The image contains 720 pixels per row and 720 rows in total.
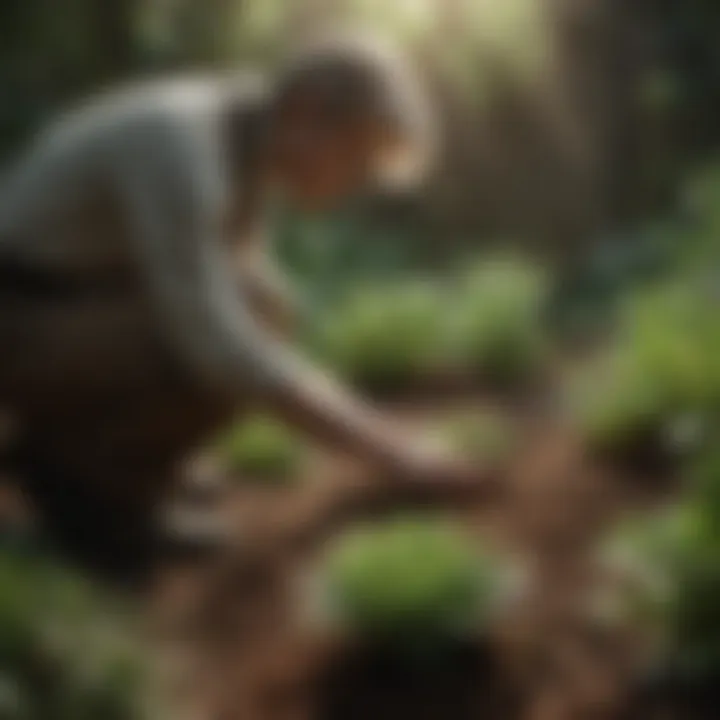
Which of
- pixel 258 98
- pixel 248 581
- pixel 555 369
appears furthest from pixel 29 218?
pixel 555 369

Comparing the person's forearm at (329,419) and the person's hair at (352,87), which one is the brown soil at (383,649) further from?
the person's hair at (352,87)

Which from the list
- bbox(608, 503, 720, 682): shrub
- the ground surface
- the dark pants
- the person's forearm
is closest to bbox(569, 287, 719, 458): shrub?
the ground surface

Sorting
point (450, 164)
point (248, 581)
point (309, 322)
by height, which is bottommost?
point (248, 581)

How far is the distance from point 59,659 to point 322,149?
21.3 inches

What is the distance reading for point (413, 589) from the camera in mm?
1391

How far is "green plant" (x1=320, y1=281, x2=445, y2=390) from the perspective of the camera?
2.13 meters

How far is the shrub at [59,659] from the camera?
4.21 feet

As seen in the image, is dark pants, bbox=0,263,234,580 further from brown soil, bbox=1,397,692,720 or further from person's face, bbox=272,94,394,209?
person's face, bbox=272,94,394,209

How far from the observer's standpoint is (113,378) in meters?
1.57

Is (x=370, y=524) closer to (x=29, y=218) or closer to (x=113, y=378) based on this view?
(x=113, y=378)

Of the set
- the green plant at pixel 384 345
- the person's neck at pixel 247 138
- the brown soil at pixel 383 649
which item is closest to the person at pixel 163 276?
the person's neck at pixel 247 138

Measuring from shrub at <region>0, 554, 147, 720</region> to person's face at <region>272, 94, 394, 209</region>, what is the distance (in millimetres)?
464

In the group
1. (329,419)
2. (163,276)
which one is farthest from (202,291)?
(329,419)

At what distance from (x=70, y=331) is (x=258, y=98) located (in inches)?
11.3
